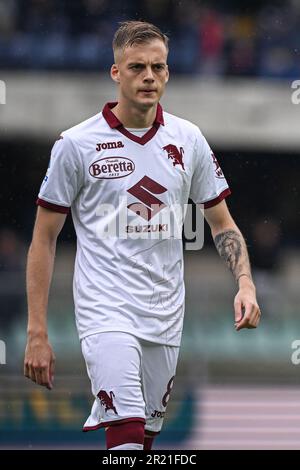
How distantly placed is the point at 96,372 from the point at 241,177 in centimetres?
1481

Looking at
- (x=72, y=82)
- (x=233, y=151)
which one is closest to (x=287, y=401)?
(x=72, y=82)

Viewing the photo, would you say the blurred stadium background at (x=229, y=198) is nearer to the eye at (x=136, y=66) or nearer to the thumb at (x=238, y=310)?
the thumb at (x=238, y=310)

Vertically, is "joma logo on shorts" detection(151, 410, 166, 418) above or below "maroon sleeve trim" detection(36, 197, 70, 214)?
below

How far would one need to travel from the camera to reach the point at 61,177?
4.52 meters

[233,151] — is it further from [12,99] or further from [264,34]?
[12,99]

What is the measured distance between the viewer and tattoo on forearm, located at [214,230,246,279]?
4.71m

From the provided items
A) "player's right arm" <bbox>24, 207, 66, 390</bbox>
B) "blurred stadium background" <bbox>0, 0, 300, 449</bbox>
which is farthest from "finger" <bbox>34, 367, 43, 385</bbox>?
"blurred stadium background" <bbox>0, 0, 300, 449</bbox>

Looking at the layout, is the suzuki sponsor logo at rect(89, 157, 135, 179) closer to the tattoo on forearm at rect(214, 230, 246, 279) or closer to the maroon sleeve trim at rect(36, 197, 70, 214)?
the maroon sleeve trim at rect(36, 197, 70, 214)

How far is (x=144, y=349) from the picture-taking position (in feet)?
14.9

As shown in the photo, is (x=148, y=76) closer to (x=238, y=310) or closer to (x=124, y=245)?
(x=124, y=245)

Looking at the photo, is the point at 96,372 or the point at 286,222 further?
the point at 286,222

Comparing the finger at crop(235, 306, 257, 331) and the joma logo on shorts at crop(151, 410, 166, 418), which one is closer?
the finger at crop(235, 306, 257, 331)

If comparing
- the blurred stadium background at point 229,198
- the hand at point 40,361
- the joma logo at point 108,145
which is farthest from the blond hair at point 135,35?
the blurred stadium background at point 229,198

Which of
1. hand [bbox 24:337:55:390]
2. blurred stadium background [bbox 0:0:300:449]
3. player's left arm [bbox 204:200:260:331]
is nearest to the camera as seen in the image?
hand [bbox 24:337:55:390]
